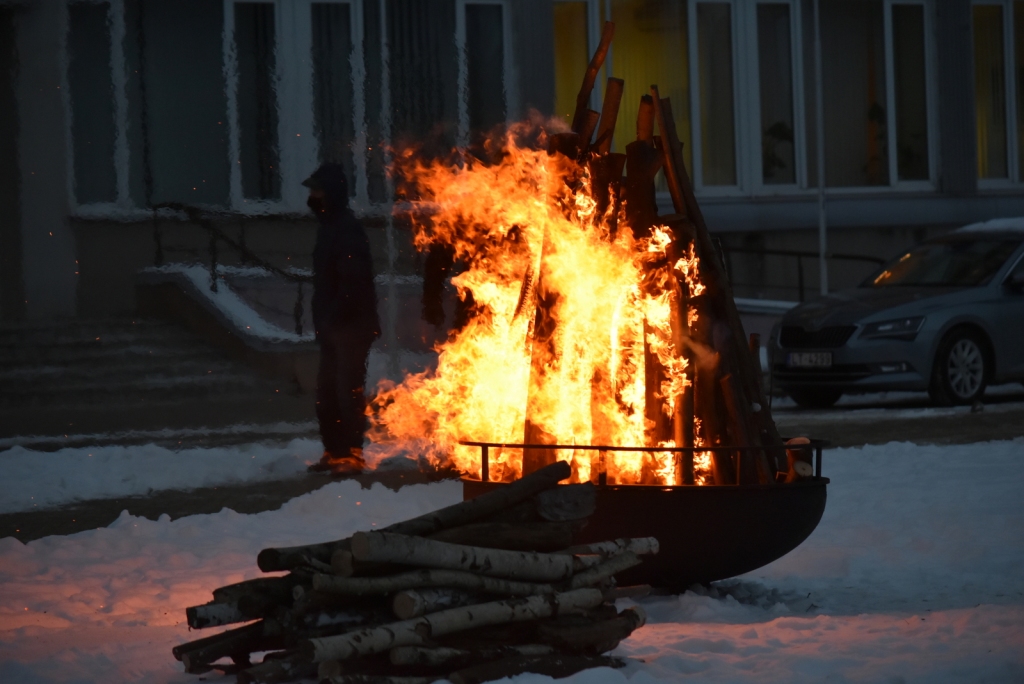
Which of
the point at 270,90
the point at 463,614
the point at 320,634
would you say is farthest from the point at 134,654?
the point at 270,90

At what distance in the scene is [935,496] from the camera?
8750 mm

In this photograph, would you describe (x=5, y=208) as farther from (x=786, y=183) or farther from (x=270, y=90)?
(x=786, y=183)

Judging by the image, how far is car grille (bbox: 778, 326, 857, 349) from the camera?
47.6ft

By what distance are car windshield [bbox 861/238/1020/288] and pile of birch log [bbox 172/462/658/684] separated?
1082 centimetres

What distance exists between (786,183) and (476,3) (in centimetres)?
949

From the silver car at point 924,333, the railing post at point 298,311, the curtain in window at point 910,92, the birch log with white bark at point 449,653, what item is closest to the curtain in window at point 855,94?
the curtain in window at point 910,92

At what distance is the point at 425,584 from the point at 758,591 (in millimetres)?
2425

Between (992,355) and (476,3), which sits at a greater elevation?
(476,3)

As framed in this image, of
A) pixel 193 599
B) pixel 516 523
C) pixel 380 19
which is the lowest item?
pixel 193 599

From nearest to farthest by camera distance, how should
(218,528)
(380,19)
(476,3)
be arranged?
(218,528), (380,19), (476,3)

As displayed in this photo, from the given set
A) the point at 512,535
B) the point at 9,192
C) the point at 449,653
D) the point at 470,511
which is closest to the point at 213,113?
the point at 9,192

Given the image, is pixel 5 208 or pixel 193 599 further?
pixel 5 208

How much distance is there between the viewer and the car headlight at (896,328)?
46.8 ft

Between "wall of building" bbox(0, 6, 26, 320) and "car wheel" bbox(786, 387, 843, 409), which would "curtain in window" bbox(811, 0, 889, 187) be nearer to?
"car wheel" bbox(786, 387, 843, 409)
